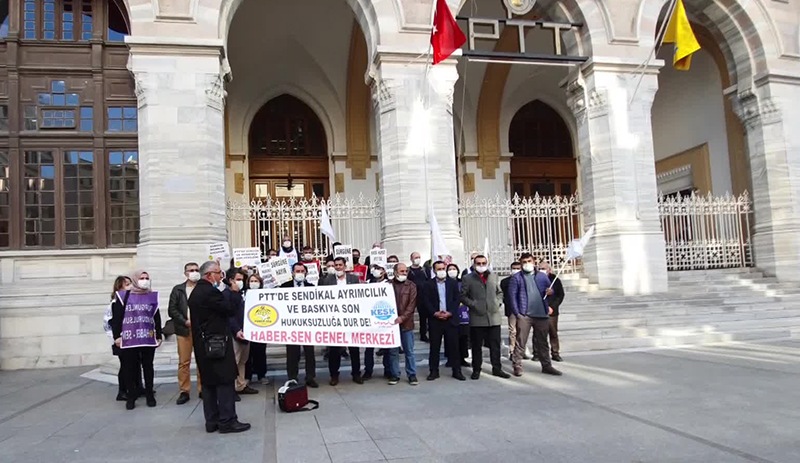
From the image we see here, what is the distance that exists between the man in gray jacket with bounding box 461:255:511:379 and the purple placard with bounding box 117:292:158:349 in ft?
14.4

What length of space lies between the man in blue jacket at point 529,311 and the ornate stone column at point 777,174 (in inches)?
382

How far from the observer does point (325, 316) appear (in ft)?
25.8

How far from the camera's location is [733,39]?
1593cm

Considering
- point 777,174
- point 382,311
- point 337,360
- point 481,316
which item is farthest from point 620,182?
point 337,360

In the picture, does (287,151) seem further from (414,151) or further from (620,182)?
(620,182)

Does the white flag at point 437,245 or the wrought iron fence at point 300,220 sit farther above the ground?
the wrought iron fence at point 300,220

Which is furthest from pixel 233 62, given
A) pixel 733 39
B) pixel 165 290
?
pixel 733 39

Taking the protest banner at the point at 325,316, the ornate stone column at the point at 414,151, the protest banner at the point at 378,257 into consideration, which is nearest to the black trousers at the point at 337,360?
Answer: the protest banner at the point at 325,316

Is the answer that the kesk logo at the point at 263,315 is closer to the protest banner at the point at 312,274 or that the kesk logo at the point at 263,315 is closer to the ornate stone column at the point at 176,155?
the protest banner at the point at 312,274

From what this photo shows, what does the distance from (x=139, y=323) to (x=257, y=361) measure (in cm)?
195

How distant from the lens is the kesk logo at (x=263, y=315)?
760cm

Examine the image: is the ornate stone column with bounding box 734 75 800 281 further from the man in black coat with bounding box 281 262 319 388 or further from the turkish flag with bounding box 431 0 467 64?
the man in black coat with bounding box 281 262 319 388

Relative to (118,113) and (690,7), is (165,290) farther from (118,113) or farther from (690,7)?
(690,7)

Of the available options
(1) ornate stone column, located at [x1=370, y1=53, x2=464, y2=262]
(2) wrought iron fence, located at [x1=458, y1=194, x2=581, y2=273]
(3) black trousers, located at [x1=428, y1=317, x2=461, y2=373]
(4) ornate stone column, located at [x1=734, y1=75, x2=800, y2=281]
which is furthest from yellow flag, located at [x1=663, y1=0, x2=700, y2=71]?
(3) black trousers, located at [x1=428, y1=317, x2=461, y2=373]
